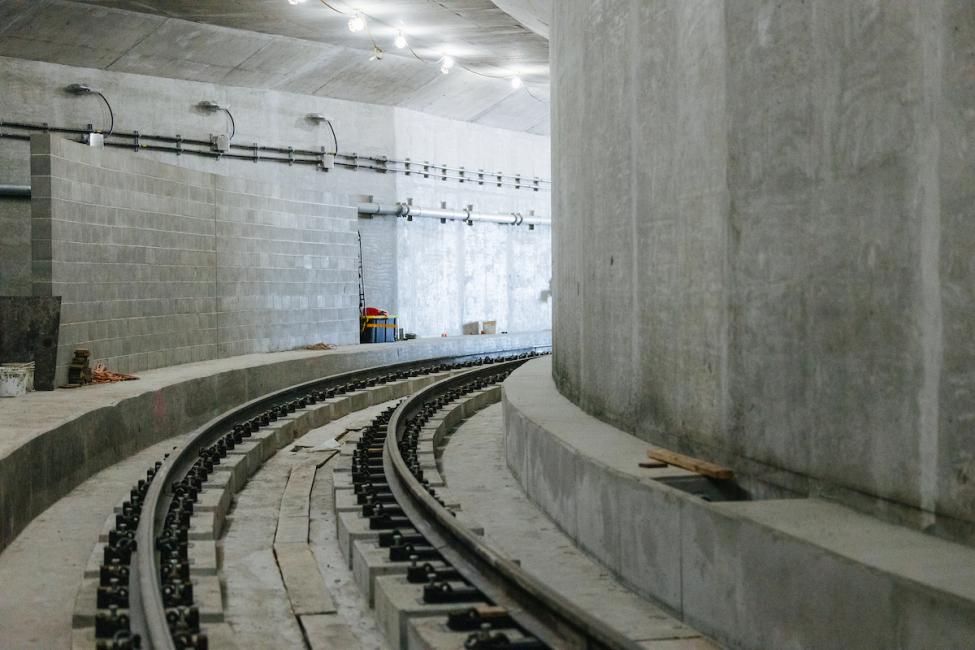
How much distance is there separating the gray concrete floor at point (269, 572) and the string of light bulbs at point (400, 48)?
965cm

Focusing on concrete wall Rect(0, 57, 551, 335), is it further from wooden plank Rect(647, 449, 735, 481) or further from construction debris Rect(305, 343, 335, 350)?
wooden plank Rect(647, 449, 735, 481)

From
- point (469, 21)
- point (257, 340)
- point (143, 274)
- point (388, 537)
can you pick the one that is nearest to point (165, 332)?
point (143, 274)

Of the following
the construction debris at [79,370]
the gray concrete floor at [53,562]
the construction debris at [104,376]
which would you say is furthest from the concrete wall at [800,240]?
the construction debris at [104,376]

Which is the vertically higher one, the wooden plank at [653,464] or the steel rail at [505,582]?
the wooden plank at [653,464]

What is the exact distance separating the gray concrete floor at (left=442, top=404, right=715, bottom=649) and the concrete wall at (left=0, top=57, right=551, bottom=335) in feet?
35.3

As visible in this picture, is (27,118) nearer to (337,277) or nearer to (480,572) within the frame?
(337,277)

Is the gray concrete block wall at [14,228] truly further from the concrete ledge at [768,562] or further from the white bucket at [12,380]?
the concrete ledge at [768,562]

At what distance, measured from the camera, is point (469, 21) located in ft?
67.4

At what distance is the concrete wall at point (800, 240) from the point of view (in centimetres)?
469

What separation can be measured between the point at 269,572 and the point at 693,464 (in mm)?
2823

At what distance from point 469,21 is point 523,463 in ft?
40.9

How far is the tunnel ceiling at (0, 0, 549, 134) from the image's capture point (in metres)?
18.6

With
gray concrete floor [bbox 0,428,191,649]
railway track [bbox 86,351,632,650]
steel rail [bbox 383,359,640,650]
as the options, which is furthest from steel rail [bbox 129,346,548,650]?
steel rail [bbox 383,359,640,650]

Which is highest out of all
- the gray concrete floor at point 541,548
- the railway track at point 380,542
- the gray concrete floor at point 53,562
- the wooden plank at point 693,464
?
the wooden plank at point 693,464
